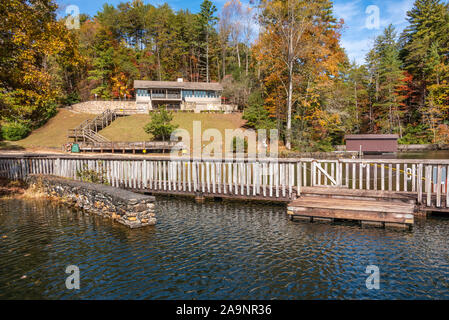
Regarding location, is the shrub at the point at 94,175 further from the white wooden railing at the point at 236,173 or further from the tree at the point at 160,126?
the tree at the point at 160,126

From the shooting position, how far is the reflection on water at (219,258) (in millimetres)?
5895

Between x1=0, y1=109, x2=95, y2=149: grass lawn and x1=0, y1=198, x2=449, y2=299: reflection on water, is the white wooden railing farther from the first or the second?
x1=0, y1=109, x2=95, y2=149: grass lawn

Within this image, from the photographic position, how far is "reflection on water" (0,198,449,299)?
589 cm

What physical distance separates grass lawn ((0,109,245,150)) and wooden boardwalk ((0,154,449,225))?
26.8m

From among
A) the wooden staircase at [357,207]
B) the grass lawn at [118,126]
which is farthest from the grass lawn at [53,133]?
the wooden staircase at [357,207]

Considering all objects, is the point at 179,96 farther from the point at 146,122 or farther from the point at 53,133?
the point at 53,133

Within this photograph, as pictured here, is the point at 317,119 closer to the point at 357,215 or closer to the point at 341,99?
the point at 341,99

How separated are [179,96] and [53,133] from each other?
26.4 m

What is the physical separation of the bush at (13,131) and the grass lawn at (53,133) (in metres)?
0.98

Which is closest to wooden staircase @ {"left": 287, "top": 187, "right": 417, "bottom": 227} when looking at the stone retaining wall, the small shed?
the small shed

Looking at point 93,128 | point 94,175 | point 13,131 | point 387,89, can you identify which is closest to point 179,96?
point 93,128

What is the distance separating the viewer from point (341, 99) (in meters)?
44.4

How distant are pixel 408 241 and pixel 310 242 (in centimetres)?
269

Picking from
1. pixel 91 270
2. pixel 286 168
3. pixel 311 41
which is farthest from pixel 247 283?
pixel 311 41
